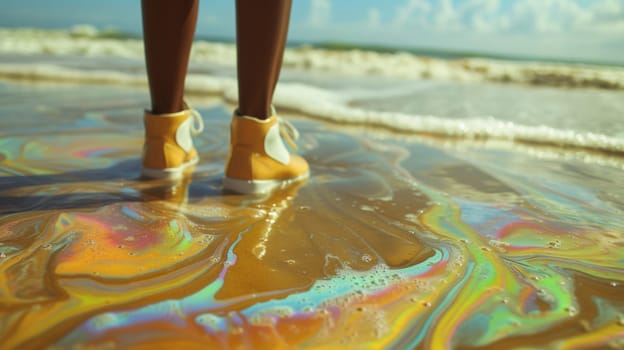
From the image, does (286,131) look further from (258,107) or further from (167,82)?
(167,82)

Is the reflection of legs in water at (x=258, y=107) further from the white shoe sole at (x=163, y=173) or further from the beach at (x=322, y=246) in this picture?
the white shoe sole at (x=163, y=173)

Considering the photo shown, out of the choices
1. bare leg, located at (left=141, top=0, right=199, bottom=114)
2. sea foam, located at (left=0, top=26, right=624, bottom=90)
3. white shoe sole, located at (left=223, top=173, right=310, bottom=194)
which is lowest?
sea foam, located at (left=0, top=26, right=624, bottom=90)

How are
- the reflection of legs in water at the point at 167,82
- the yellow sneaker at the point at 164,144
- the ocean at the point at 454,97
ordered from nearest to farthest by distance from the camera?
the reflection of legs in water at the point at 167,82 < the yellow sneaker at the point at 164,144 < the ocean at the point at 454,97

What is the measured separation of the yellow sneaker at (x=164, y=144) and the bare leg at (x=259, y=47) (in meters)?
0.29

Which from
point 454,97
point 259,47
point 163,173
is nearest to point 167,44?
point 259,47

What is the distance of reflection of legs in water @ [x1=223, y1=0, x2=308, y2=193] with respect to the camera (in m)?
1.36

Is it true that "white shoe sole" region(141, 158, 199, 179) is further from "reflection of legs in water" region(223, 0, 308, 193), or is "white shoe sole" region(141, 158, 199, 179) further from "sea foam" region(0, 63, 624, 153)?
"sea foam" region(0, 63, 624, 153)

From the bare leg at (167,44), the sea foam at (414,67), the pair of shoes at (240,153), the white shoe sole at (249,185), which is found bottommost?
the sea foam at (414,67)

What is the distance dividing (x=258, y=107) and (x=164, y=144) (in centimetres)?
39

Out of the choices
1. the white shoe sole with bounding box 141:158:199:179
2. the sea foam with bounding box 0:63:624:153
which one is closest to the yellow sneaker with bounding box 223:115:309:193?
the white shoe sole with bounding box 141:158:199:179

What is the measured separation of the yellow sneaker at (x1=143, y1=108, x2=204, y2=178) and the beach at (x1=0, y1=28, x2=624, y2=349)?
0.08 m

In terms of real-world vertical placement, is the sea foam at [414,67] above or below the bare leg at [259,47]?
below

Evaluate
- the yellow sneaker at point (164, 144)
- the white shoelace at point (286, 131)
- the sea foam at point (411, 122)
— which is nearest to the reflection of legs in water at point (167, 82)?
the yellow sneaker at point (164, 144)

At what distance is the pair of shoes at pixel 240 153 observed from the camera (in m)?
1.52
